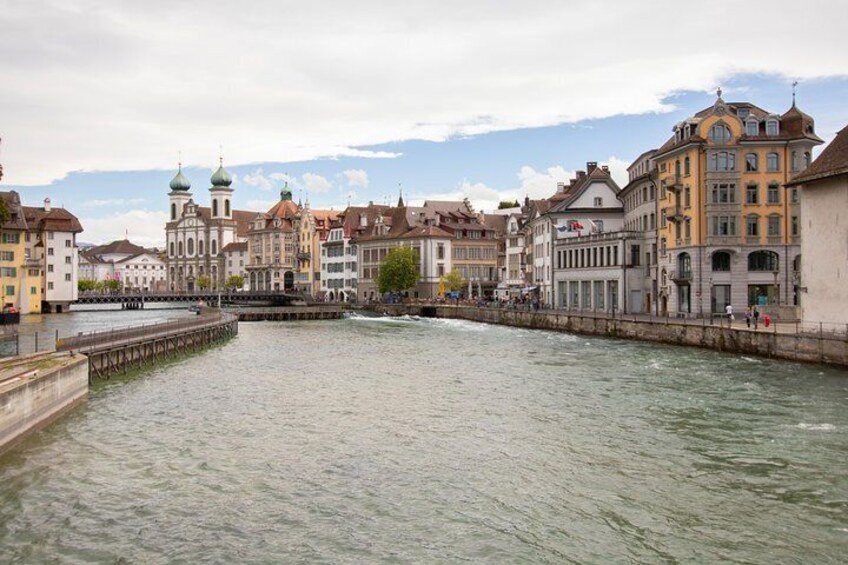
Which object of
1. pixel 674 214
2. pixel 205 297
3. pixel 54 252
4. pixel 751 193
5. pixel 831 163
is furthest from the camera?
pixel 205 297

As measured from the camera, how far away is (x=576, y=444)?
917 inches

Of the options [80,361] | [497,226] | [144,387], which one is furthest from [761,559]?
[497,226]

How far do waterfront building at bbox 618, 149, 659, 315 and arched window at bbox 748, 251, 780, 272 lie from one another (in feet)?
31.6

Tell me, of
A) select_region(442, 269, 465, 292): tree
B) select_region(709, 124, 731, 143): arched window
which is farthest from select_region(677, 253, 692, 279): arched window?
select_region(442, 269, 465, 292): tree

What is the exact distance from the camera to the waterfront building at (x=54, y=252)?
366ft

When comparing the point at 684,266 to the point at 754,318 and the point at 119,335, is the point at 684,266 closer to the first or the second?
the point at 754,318

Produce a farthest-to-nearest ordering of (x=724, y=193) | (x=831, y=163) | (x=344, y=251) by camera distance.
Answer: (x=344, y=251) < (x=724, y=193) < (x=831, y=163)

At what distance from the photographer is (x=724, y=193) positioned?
6041cm

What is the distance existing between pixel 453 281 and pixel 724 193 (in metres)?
60.4

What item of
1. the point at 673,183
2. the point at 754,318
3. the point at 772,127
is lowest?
the point at 754,318

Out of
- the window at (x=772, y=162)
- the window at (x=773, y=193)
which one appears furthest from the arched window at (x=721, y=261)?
the window at (x=772, y=162)

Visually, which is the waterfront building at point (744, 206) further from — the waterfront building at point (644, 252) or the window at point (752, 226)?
the waterfront building at point (644, 252)

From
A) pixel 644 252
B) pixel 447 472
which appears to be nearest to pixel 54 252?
pixel 644 252

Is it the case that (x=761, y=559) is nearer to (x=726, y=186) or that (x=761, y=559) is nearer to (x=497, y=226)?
(x=726, y=186)
